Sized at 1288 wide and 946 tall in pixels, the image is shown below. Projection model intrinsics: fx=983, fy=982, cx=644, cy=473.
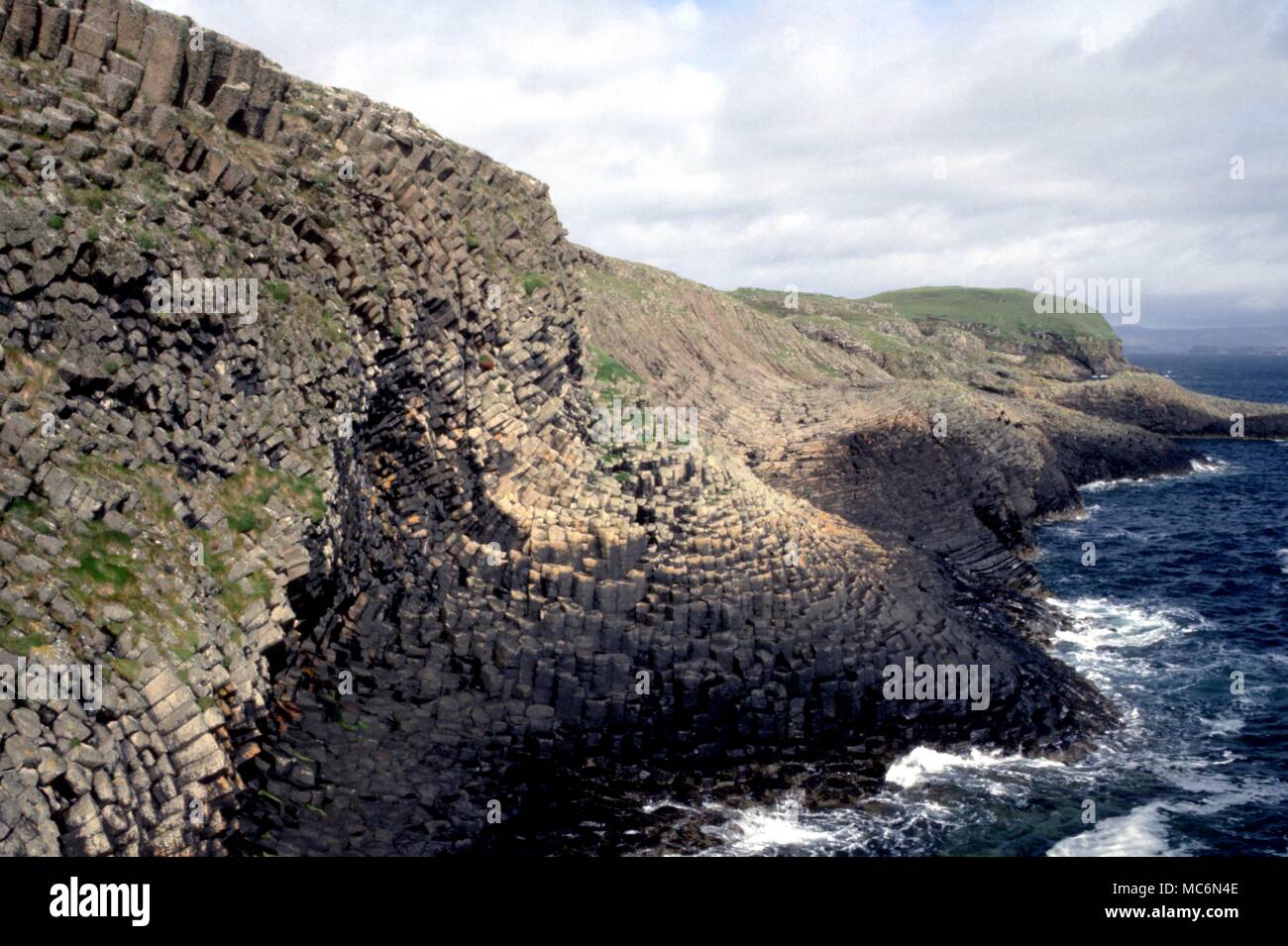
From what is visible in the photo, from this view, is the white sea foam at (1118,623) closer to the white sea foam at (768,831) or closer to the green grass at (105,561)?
the white sea foam at (768,831)

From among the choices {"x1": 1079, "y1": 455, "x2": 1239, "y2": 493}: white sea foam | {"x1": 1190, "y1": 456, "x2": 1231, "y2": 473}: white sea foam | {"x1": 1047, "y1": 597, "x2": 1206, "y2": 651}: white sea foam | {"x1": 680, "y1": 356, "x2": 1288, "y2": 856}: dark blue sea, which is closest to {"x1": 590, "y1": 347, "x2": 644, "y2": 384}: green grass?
{"x1": 680, "y1": 356, "x2": 1288, "y2": 856}: dark blue sea

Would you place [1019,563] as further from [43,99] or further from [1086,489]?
[43,99]

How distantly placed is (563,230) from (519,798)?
21.6 m

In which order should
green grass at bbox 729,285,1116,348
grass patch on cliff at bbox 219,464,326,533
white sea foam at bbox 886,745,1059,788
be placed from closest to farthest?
grass patch on cliff at bbox 219,464,326,533 < white sea foam at bbox 886,745,1059,788 < green grass at bbox 729,285,1116,348

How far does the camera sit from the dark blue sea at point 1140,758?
2172 centimetres

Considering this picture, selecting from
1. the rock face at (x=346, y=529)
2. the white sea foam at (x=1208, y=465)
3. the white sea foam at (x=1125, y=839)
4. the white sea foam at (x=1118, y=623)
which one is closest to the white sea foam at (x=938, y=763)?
the rock face at (x=346, y=529)

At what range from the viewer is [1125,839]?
21781mm

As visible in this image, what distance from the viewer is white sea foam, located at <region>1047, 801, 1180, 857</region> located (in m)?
21.1

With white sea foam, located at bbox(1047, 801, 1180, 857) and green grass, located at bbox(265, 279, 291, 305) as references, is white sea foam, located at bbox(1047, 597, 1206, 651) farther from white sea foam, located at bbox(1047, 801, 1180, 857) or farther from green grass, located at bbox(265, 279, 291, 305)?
green grass, located at bbox(265, 279, 291, 305)

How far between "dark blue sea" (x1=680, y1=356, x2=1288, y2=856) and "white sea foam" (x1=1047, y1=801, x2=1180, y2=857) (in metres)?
0.04

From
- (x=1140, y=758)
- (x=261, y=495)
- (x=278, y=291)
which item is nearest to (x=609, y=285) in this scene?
(x=278, y=291)

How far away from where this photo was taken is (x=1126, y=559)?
4506 cm

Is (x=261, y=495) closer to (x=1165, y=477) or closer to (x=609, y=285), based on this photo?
(x=609, y=285)
